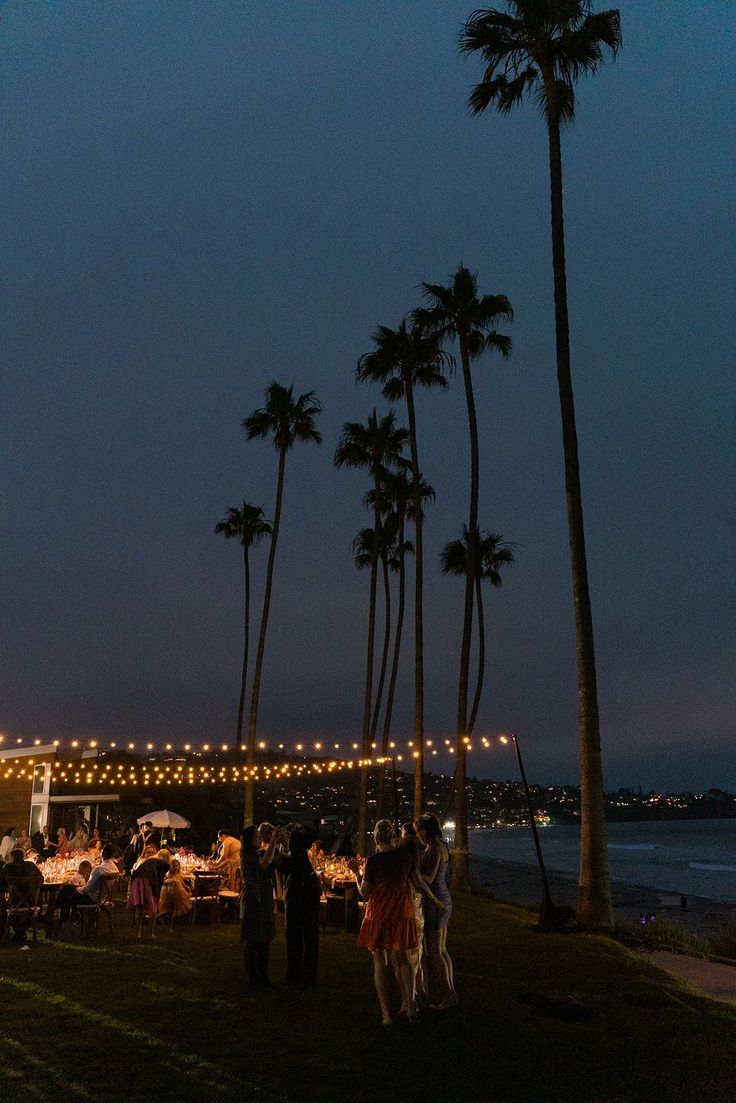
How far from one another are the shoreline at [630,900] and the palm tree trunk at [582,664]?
44.5 ft

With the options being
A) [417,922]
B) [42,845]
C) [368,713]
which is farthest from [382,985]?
[368,713]

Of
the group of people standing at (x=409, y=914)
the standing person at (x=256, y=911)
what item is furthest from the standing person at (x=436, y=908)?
the standing person at (x=256, y=911)

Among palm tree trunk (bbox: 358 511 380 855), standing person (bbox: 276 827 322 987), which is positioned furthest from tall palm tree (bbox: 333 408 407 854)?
standing person (bbox: 276 827 322 987)

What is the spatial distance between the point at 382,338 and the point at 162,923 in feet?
54.9

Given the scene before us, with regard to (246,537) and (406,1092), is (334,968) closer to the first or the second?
(406,1092)

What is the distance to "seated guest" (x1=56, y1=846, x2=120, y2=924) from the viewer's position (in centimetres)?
1309

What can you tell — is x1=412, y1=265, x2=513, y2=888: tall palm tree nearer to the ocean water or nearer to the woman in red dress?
the woman in red dress

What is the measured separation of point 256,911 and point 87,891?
5.05 metres

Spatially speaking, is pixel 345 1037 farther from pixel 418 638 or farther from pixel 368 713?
pixel 368 713

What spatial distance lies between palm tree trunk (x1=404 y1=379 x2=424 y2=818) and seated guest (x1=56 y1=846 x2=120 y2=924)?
9.89 m

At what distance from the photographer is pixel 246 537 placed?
39344 mm

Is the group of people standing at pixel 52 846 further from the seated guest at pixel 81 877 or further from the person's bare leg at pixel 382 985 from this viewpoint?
the person's bare leg at pixel 382 985

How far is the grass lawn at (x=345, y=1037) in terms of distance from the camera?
584 centimetres

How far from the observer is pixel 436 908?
26.9 feet
